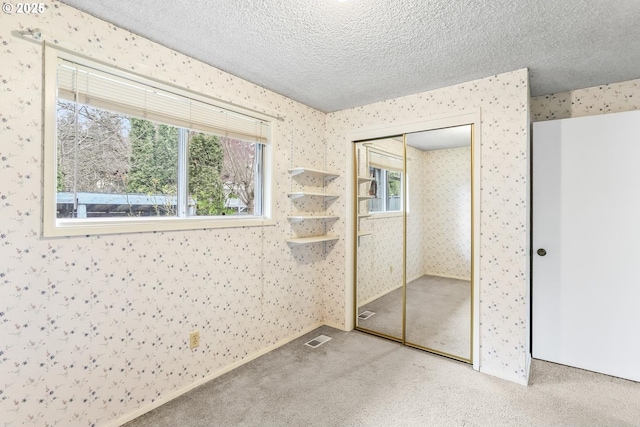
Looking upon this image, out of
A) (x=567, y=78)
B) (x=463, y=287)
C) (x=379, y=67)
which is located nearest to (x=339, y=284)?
(x=463, y=287)

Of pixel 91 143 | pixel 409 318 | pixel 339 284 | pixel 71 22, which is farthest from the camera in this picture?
pixel 339 284

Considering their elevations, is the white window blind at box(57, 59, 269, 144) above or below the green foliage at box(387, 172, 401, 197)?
above

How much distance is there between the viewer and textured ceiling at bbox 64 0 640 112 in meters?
1.61

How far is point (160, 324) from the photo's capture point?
2021mm

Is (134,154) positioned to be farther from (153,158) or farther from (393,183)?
(393,183)

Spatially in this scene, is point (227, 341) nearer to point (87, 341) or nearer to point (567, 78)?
point (87, 341)

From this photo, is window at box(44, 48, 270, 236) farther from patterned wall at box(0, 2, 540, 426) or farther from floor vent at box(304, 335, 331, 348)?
floor vent at box(304, 335, 331, 348)

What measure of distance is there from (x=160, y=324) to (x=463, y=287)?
2.43 m

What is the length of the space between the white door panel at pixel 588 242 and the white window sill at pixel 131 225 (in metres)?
2.69

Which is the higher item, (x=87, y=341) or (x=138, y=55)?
(x=138, y=55)

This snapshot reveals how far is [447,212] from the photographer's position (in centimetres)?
276

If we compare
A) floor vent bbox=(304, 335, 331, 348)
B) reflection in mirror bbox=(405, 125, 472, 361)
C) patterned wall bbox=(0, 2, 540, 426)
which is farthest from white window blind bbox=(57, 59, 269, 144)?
floor vent bbox=(304, 335, 331, 348)

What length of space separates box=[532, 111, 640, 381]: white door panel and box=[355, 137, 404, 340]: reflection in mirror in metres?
1.21

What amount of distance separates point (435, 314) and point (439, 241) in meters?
0.70
